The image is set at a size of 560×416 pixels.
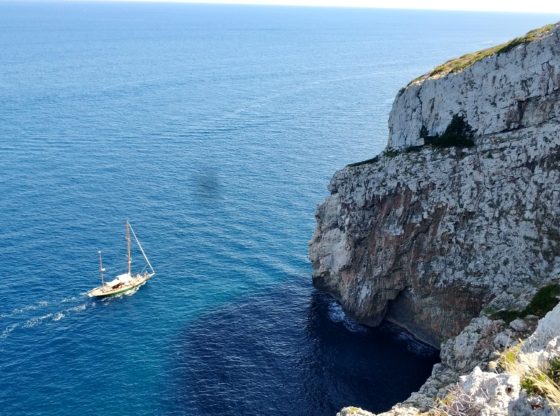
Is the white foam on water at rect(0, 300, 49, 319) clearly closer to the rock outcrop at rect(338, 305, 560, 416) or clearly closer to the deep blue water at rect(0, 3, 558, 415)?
the deep blue water at rect(0, 3, 558, 415)

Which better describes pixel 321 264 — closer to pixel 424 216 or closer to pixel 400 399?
pixel 424 216

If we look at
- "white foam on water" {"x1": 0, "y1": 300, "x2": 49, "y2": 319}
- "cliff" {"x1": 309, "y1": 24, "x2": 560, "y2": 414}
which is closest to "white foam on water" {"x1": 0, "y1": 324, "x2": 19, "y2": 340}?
"white foam on water" {"x1": 0, "y1": 300, "x2": 49, "y2": 319}

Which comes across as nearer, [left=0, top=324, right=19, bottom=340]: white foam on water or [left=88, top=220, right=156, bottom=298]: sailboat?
[left=0, top=324, right=19, bottom=340]: white foam on water

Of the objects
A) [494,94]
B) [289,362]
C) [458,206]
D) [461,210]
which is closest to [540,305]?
[461,210]

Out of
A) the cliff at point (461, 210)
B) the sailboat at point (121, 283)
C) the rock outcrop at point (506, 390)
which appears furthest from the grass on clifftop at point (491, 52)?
the sailboat at point (121, 283)

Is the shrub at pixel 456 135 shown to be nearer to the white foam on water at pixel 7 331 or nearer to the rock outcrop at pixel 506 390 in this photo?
the rock outcrop at pixel 506 390

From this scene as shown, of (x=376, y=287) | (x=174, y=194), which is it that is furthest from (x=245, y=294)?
(x=174, y=194)

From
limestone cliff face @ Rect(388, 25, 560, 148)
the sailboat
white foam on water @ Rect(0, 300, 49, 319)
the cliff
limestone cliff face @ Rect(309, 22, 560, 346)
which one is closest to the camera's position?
the cliff

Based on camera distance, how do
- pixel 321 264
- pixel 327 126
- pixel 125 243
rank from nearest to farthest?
1. pixel 321 264
2. pixel 125 243
3. pixel 327 126
